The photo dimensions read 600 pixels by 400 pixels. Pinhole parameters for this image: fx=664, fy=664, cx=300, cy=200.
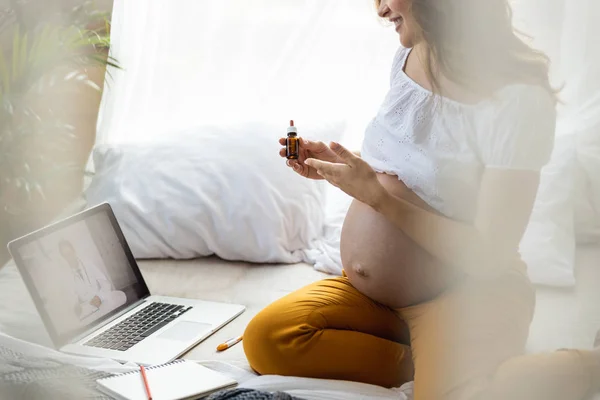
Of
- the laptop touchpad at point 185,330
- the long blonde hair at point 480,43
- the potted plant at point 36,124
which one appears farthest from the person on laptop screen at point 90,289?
the long blonde hair at point 480,43

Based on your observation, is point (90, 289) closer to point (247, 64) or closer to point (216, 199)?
point (216, 199)

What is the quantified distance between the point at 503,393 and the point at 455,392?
4 centimetres

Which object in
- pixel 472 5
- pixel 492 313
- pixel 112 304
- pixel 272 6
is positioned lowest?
pixel 112 304

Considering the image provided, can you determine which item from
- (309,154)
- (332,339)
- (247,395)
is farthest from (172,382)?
(309,154)

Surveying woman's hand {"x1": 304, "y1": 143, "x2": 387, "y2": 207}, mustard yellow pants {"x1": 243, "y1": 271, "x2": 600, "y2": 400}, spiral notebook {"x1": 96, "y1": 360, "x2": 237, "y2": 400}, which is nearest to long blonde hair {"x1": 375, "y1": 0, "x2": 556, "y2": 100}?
mustard yellow pants {"x1": 243, "y1": 271, "x2": 600, "y2": 400}

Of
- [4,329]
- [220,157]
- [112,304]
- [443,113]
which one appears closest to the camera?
[4,329]

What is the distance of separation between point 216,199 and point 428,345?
879mm

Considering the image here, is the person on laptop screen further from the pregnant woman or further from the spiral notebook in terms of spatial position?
the pregnant woman

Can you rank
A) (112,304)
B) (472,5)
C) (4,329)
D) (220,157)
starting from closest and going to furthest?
(472,5) → (4,329) → (112,304) → (220,157)

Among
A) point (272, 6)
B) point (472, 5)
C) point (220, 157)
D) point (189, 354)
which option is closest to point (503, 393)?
point (472, 5)

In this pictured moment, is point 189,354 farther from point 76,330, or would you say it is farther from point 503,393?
point 503,393

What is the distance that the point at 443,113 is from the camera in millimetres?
652

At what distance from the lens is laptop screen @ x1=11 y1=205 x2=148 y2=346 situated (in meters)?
1.02

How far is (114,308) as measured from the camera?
1339 mm
